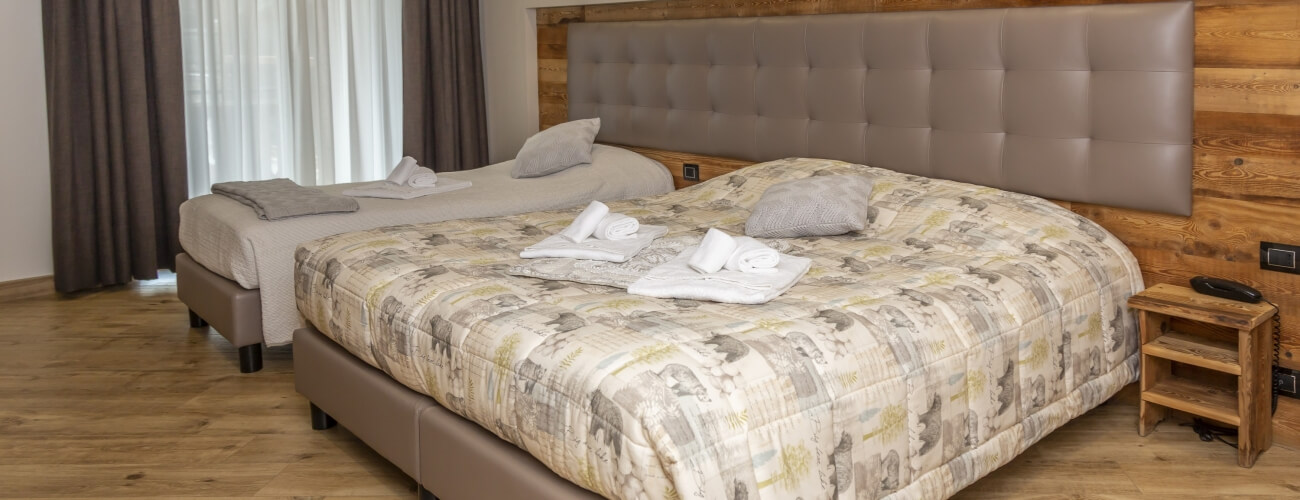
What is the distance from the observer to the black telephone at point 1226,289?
110 inches

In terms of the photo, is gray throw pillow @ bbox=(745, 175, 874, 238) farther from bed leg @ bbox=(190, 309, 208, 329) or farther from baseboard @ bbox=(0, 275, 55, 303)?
baseboard @ bbox=(0, 275, 55, 303)

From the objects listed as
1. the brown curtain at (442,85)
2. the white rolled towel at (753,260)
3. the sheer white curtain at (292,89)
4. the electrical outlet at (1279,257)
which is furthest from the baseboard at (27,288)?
the electrical outlet at (1279,257)

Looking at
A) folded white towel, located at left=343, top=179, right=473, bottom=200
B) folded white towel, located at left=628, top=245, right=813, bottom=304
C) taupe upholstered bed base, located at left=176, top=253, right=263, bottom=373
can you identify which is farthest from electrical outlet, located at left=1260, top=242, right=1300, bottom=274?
taupe upholstered bed base, located at left=176, top=253, right=263, bottom=373

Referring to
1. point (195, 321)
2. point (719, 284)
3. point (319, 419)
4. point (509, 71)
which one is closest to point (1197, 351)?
point (719, 284)

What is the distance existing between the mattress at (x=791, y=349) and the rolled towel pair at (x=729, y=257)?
0.35ft

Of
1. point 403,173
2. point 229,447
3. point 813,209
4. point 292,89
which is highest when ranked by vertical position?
point 292,89

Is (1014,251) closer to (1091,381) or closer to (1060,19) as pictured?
(1091,381)

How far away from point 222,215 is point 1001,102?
2721mm

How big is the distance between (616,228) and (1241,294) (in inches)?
67.3

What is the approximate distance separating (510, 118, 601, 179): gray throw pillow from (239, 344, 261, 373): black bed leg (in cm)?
139

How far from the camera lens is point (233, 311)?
11.6 feet

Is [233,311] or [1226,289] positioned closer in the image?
[1226,289]

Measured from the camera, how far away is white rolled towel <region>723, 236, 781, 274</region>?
8.18 feet

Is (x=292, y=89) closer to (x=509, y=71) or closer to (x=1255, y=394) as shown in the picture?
(x=509, y=71)
